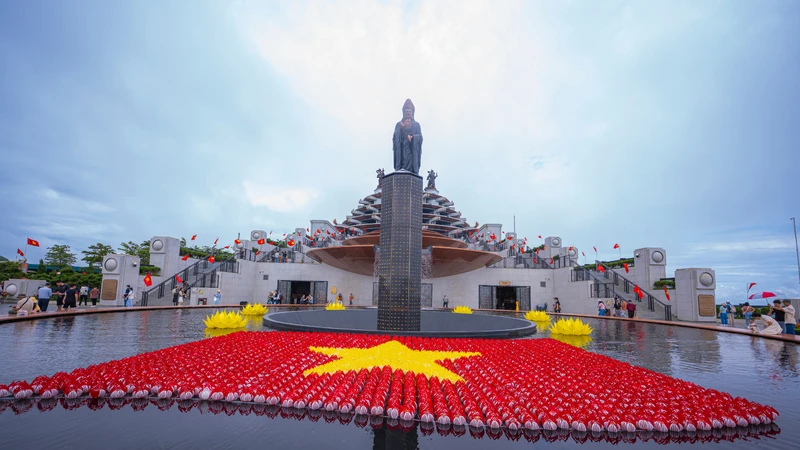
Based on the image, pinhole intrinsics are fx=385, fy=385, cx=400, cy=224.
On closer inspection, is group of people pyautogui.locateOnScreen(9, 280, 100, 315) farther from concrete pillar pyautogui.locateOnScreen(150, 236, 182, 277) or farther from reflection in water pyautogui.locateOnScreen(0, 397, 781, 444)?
reflection in water pyautogui.locateOnScreen(0, 397, 781, 444)

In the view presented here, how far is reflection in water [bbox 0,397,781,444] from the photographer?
3.62 metres

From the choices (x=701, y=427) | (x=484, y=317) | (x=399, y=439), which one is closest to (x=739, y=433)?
(x=701, y=427)

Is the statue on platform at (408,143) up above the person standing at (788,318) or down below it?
above

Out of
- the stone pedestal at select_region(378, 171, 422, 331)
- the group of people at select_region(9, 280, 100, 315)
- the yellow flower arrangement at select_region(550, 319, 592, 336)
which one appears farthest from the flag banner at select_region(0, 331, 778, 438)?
the group of people at select_region(9, 280, 100, 315)

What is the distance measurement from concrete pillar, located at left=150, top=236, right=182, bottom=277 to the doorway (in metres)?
28.1

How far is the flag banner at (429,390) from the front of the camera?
3.98m

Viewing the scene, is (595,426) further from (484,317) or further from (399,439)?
(484,317)

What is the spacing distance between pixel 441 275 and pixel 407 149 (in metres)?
22.7

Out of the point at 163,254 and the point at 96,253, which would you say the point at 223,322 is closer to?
the point at 163,254

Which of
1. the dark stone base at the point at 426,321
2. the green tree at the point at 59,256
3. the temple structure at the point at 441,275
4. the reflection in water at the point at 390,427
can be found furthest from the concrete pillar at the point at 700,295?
the green tree at the point at 59,256

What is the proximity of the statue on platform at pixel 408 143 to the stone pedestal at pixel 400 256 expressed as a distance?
615 millimetres

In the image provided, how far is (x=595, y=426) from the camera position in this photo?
12.6 ft

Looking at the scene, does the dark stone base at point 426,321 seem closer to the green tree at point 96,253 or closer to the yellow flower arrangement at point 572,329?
the yellow flower arrangement at point 572,329

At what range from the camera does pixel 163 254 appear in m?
30.1
